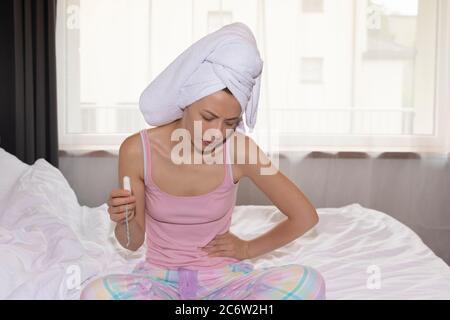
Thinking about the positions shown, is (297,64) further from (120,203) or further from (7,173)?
(120,203)

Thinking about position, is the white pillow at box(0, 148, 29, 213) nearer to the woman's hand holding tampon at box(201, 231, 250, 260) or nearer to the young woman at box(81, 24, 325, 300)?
the young woman at box(81, 24, 325, 300)

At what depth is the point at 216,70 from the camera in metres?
1.33

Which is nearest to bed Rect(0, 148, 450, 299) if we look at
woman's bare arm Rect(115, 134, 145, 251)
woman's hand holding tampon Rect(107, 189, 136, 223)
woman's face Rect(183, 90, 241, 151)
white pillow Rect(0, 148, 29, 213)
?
white pillow Rect(0, 148, 29, 213)

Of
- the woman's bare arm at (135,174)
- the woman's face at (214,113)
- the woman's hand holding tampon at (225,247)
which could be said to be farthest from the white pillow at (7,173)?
the woman's face at (214,113)

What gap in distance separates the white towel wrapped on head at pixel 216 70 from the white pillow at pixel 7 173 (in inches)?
41.0

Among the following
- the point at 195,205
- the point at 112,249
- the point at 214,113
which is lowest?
the point at 112,249

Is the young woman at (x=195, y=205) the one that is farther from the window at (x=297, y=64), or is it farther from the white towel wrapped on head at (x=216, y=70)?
the window at (x=297, y=64)

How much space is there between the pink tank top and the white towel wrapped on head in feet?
0.59

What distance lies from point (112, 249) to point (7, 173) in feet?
2.14

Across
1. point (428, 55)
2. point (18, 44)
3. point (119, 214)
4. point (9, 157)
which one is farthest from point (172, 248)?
point (428, 55)

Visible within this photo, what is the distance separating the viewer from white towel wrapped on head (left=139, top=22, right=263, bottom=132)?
51.8 inches

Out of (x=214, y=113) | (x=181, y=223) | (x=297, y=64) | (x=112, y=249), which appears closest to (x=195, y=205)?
(x=181, y=223)

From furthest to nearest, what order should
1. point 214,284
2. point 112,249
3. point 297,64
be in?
1. point 297,64
2. point 112,249
3. point 214,284
